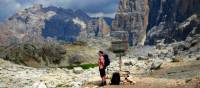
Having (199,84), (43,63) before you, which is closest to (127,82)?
(199,84)

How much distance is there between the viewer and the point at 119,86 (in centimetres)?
3181

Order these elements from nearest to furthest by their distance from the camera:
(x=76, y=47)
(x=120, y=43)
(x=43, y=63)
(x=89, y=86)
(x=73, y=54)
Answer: (x=120, y=43)
(x=89, y=86)
(x=43, y=63)
(x=73, y=54)
(x=76, y=47)

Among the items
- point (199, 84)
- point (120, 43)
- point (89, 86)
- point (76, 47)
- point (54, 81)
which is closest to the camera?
point (199, 84)

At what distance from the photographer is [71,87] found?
3434 centimetres

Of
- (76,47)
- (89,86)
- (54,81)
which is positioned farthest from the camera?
(76,47)

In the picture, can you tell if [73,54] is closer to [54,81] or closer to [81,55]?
[81,55]

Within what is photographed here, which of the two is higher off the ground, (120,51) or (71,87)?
(120,51)

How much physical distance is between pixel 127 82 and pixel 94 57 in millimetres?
53343

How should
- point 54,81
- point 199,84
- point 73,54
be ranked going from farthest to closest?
point 73,54 → point 54,81 → point 199,84

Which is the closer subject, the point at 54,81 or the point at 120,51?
the point at 120,51

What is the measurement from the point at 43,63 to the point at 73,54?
8617 millimetres

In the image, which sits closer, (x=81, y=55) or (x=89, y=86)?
(x=89, y=86)

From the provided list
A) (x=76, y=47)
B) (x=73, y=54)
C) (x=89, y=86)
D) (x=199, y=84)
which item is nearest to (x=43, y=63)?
(x=73, y=54)

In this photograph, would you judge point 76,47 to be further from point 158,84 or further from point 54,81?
point 158,84
